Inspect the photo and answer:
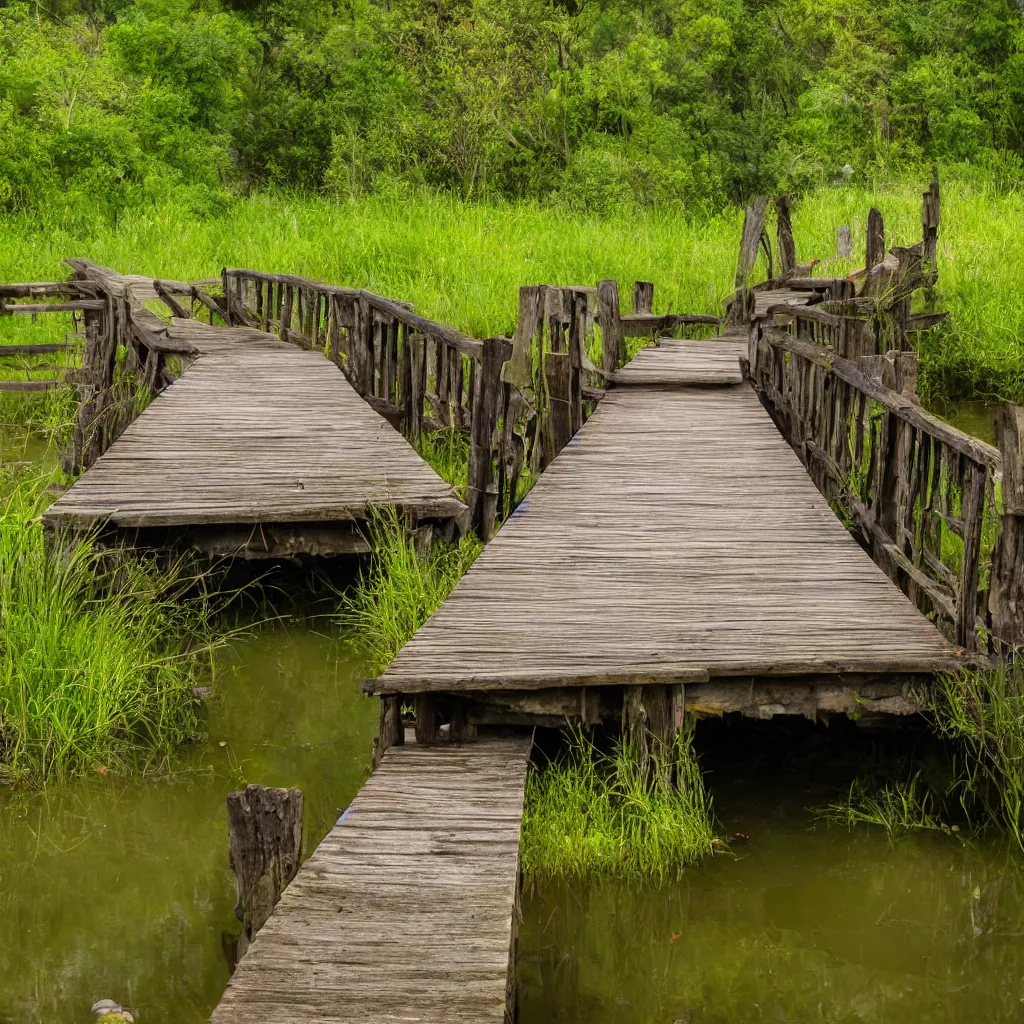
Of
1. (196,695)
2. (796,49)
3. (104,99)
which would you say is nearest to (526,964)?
(196,695)

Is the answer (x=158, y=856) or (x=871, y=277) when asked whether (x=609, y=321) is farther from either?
(x=158, y=856)

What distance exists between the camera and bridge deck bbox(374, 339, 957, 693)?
5.20 m

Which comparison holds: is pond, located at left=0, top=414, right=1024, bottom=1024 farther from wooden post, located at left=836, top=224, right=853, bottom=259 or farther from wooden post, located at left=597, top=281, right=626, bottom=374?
wooden post, located at left=836, top=224, right=853, bottom=259

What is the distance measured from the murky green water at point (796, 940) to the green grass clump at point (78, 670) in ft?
7.11

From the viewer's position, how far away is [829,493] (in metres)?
8.61

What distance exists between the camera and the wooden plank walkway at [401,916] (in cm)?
337

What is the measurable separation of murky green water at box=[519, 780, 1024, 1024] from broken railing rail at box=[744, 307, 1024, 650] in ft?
3.09

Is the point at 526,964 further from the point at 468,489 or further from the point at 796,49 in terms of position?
the point at 796,49

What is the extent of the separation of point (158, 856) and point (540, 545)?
2.46 m

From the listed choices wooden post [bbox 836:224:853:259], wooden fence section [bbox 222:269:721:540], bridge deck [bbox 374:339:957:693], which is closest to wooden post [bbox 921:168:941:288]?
wooden post [bbox 836:224:853:259]

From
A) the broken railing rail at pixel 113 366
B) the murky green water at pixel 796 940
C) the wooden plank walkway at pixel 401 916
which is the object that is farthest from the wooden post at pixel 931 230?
the wooden plank walkway at pixel 401 916

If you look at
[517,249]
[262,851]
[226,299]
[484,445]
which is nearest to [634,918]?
[262,851]

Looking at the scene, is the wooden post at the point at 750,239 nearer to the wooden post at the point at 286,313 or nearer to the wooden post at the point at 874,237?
the wooden post at the point at 874,237

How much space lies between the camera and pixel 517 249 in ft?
54.7
